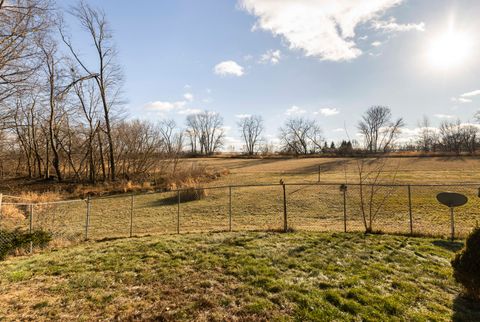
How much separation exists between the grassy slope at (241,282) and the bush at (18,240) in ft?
2.75

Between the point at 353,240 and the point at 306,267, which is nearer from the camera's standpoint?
the point at 306,267

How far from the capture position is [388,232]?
9.48m

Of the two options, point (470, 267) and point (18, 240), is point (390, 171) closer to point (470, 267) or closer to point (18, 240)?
point (470, 267)

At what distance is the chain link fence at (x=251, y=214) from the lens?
10.3 metres

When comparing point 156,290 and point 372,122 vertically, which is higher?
point 372,122

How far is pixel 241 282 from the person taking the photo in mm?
5172

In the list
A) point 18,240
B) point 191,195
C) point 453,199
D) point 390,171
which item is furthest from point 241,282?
point 390,171

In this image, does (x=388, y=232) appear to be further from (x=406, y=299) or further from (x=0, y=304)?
(x=0, y=304)

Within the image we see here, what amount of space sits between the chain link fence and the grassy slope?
2464 millimetres

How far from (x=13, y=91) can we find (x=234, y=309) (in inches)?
580

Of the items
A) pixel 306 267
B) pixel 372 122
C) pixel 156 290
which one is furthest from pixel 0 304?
pixel 372 122

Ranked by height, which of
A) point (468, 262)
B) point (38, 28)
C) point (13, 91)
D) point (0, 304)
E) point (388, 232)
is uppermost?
point (38, 28)

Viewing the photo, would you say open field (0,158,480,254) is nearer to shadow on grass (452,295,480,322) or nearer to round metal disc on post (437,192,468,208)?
round metal disc on post (437,192,468,208)

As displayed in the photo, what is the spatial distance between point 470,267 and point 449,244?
4.29 metres
